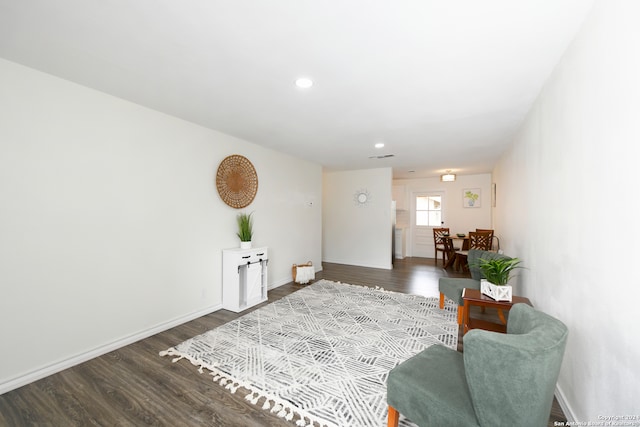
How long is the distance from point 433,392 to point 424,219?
696cm

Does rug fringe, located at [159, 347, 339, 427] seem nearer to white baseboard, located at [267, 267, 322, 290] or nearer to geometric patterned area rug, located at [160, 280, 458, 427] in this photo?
geometric patterned area rug, located at [160, 280, 458, 427]

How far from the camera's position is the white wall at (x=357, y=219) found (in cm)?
594

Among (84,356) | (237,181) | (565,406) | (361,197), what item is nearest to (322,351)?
(565,406)

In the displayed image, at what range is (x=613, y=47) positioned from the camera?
1169 mm

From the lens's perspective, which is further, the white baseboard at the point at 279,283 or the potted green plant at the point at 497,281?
the white baseboard at the point at 279,283

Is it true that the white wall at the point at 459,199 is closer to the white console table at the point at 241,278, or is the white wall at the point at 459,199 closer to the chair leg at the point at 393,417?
the white console table at the point at 241,278

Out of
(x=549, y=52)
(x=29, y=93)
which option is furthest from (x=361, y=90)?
(x=29, y=93)

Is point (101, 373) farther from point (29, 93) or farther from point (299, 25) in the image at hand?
point (299, 25)

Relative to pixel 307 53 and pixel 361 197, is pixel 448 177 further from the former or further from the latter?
pixel 307 53

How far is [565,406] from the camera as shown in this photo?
5.46 feet

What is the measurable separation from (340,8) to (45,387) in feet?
10.8

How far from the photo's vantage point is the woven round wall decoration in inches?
138

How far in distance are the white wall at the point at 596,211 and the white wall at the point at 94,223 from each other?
3.52m

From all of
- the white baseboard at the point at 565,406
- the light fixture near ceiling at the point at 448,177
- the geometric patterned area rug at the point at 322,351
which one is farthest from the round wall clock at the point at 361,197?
the white baseboard at the point at 565,406
